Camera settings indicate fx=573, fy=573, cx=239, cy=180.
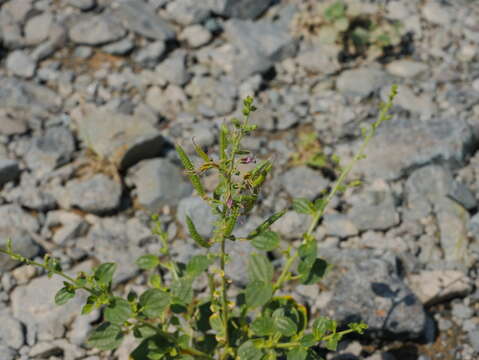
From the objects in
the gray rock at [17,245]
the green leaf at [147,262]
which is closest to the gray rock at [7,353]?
the gray rock at [17,245]

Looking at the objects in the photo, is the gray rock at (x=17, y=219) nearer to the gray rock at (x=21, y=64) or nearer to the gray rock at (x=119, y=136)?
the gray rock at (x=119, y=136)

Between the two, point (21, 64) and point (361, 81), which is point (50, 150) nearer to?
point (21, 64)

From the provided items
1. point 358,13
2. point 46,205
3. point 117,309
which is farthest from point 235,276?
point 358,13

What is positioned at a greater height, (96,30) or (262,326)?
(96,30)

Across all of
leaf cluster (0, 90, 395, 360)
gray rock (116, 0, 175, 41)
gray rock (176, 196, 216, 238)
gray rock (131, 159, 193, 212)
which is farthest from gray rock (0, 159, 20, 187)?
gray rock (116, 0, 175, 41)

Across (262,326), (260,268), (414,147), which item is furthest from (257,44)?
(262,326)
